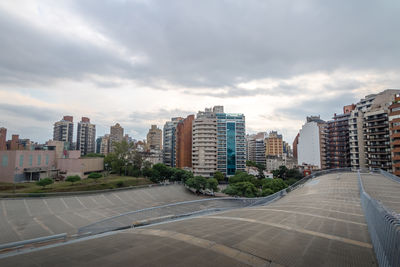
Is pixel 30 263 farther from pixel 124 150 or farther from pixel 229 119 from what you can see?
pixel 229 119

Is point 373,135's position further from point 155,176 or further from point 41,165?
point 41,165

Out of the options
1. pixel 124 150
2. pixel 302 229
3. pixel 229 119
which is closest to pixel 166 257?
pixel 302 229

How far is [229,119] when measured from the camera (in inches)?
2987

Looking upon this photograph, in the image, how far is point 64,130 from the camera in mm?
109812

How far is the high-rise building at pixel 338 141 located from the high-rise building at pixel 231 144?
97.8 ft

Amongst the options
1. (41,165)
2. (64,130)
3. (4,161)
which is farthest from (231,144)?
(64,130)

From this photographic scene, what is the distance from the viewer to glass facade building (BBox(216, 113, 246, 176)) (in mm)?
71875

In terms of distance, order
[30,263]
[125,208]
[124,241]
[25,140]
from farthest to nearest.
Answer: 1. [25,140]
2. [125,208]
3. [124,241]
4. [30,263]

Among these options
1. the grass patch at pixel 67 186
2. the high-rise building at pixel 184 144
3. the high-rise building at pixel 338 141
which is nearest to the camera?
the grass patch at pixel 67 186

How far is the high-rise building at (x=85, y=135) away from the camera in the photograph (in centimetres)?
11475

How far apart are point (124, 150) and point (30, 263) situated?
57032mm

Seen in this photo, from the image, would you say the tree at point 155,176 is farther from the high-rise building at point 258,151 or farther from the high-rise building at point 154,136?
the high-rise building at point 154,136

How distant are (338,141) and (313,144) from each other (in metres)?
9.07

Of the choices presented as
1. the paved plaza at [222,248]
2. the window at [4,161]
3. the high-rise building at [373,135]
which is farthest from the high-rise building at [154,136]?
the paved plaza at [222,248]
